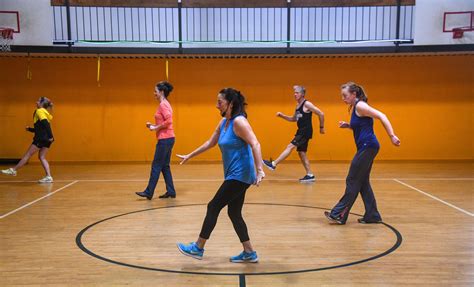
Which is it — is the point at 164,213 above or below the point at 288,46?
below

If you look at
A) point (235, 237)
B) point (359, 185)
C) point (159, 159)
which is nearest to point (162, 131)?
point (159, 159)

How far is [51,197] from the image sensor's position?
23.0ft

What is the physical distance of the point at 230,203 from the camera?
3832mm

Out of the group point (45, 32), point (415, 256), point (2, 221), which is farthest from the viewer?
point (45, 32)

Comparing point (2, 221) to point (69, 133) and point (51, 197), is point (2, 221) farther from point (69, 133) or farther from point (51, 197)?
point (69, 133)

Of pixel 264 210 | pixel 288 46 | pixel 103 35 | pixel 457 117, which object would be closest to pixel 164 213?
pixel 264 210

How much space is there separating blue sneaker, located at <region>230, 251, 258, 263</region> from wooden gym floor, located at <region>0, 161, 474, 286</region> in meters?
0.07

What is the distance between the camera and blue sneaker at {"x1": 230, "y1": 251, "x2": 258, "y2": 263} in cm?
397

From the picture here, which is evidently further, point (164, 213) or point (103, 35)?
point (103, 35)

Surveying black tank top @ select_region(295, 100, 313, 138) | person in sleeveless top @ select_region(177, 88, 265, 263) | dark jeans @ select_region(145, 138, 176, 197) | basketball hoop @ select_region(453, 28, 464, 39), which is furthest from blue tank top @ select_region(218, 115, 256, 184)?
basketball hoop @ select_region(453, 28, 464, 39)

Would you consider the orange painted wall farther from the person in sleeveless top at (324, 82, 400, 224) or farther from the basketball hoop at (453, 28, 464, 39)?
the person in sleeveless top at (324, 82, 400, 224)

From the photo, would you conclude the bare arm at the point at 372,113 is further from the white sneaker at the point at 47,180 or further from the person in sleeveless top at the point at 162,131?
the white sneaker at the point at 47,180

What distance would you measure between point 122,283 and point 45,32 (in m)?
8.58

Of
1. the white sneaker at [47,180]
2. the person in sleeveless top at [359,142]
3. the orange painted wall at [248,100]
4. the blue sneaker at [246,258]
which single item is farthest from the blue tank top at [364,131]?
the orange painted wall at [248,100]
